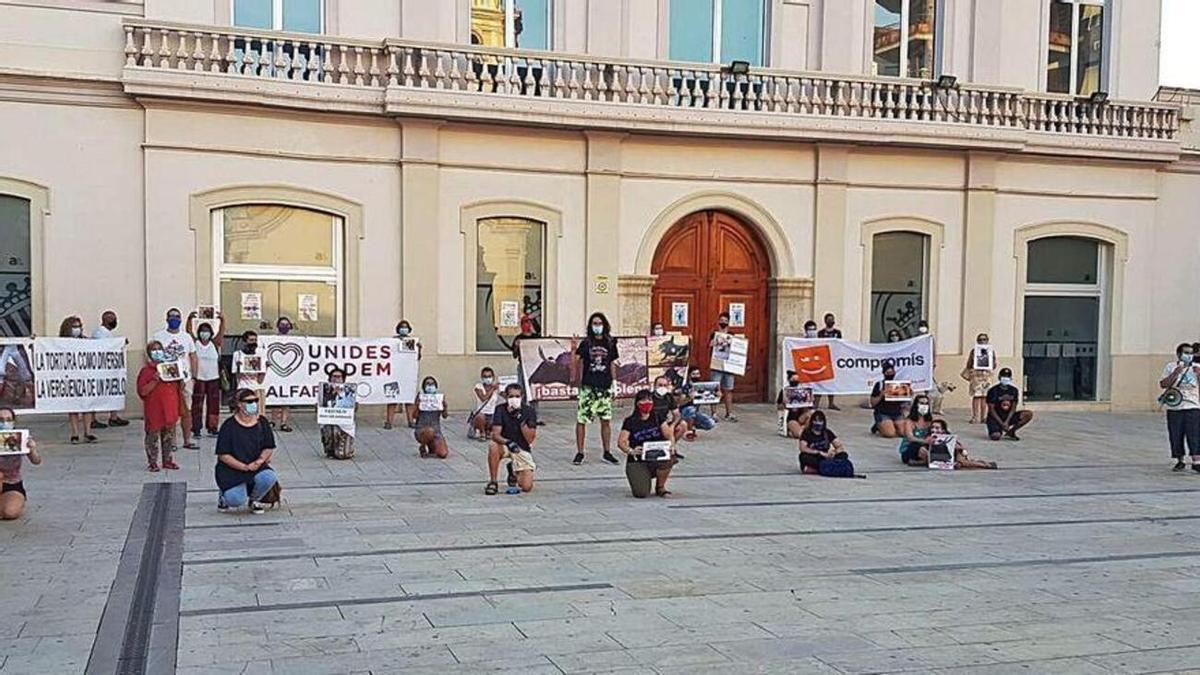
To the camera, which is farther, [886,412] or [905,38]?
[905,38]

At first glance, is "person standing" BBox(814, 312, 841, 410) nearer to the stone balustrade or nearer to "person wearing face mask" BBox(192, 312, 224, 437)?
the stone balustrade

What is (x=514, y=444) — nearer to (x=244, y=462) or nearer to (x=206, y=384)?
(x=244, y=462)

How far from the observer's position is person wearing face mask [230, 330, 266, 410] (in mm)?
15617

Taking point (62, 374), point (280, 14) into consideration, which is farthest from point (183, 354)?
point (280, 14)

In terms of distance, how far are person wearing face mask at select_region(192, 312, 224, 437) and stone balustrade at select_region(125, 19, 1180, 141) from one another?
14.8 feet

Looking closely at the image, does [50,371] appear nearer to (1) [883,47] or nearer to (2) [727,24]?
(2) [727,24]

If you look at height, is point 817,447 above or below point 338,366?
→ below

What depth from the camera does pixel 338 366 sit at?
16547 millimetres

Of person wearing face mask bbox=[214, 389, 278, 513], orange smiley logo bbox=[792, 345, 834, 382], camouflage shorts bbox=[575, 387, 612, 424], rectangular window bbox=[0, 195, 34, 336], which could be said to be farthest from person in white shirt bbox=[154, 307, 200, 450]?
orange smiley logo bbox=[792, 345, 834, 382]

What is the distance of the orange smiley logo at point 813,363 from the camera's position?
62.5 feet

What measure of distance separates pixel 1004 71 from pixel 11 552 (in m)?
20.3

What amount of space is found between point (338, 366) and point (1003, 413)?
10611 mm

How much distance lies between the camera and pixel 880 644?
6.64 m

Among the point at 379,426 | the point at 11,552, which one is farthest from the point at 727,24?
the point at 11,552
